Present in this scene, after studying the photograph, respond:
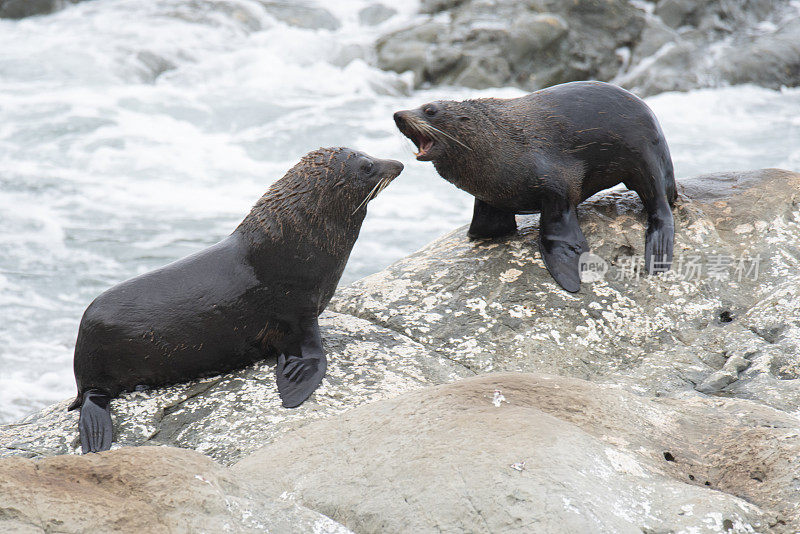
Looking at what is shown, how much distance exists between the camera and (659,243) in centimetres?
540

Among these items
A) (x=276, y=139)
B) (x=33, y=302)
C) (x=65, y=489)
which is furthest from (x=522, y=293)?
(x=276, y=139)

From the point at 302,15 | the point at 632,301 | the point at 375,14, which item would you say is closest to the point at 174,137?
the point at 302,15

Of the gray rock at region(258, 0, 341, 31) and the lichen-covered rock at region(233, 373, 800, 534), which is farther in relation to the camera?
the gray rock at region(258, 0, 341, 31)

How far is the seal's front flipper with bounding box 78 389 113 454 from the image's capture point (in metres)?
4.20

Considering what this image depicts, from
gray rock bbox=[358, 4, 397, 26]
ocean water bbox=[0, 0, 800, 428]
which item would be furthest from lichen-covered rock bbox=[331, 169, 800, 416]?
gray rock bbox=[358, 4, 397, 26]

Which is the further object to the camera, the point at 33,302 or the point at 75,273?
the point at 75,273

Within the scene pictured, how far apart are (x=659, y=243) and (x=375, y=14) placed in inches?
641

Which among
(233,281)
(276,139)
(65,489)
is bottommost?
(276,139)

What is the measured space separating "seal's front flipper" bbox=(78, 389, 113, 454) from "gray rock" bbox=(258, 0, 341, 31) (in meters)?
16.4

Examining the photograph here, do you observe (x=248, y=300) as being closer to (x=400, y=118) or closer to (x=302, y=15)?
(x=400, y=118)

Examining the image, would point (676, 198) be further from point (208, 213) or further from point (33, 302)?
point (208, 213)

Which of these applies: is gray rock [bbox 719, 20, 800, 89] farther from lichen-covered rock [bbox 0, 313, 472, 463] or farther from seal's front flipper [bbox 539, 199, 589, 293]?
lichen-covered rock [bbox 0, 313, 472, 463]

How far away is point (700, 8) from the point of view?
59.9ft

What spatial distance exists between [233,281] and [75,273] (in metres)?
5.12
